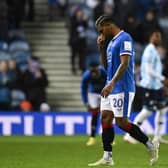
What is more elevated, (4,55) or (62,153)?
(4,55)

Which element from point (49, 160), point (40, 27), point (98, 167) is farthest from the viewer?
point (40, 27)

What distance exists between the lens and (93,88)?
1738 centimetres

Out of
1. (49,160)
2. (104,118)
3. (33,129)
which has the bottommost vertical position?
(33,129)

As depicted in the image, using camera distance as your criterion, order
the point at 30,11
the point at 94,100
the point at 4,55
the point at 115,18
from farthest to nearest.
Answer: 1. the point at 30,11
2. the point at 115,18
3. the point at 4,55
4. the point at 94,100

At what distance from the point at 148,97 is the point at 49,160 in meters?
4.33

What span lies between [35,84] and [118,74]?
1061cm

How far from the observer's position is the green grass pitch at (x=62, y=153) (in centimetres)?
1223

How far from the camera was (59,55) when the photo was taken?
24.7 m

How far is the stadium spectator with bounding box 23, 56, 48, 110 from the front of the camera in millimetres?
Answer: 21828

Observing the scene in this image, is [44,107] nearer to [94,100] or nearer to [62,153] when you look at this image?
[94,100]

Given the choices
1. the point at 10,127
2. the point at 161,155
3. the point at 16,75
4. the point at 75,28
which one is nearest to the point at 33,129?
the point at 10,127

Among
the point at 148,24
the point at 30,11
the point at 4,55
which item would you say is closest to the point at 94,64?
the point at 4,55

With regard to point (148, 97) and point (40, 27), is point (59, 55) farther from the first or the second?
point (148, 97)

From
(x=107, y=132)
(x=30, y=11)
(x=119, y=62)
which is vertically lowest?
(x=107, y=132)
